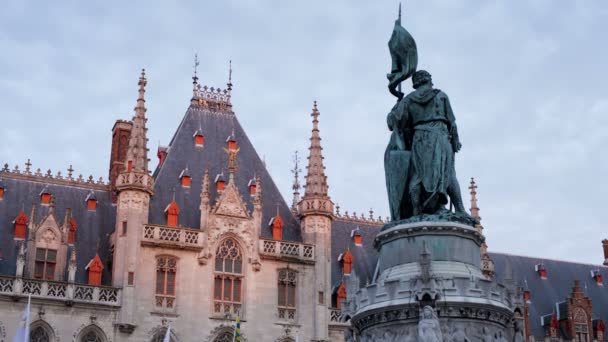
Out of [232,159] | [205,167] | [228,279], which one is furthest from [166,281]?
[232,159]

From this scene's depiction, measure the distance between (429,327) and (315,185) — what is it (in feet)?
110

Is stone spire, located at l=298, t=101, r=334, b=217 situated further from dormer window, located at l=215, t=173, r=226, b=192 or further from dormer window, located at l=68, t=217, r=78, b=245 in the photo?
dormer window, located at l=68, t=217, r=78, b=245

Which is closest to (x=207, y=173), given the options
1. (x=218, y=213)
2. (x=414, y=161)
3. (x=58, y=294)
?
(x=218, y=213)

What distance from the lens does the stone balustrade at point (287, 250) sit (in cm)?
4469

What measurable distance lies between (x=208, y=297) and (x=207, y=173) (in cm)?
660

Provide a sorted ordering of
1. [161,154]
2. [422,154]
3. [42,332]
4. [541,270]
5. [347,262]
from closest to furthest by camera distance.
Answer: [422,154] < [42,332] < [347,262] < [161,154] < [541,270]

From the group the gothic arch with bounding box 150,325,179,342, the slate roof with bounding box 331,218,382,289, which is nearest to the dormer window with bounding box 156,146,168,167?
the gothic arch with bounding box 150,325,179,342

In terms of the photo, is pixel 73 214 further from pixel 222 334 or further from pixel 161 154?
pixel 222 334

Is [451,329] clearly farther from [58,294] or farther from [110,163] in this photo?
[110,163]

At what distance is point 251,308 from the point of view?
143 feet

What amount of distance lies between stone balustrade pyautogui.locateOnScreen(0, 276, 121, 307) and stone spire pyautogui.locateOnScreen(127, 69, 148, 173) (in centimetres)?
631

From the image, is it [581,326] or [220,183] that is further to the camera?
[581,326]

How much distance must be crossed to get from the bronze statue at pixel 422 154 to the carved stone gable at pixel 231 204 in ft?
92.4

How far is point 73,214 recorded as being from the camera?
45.9m
